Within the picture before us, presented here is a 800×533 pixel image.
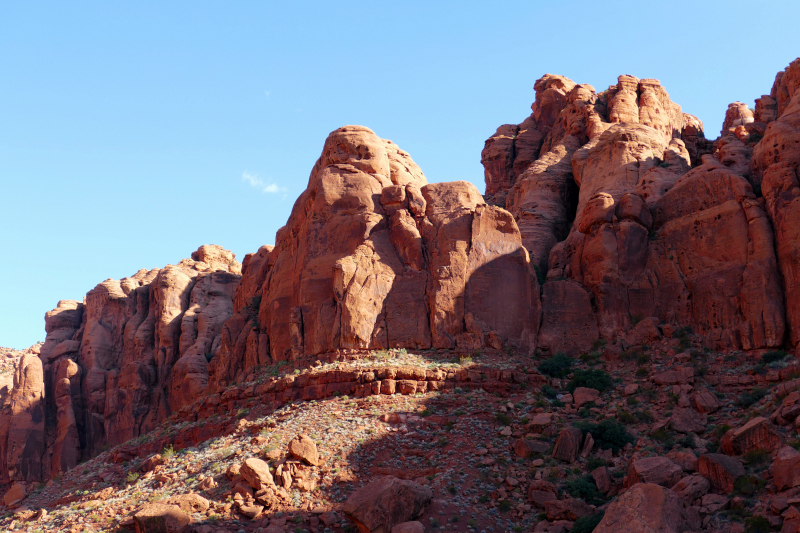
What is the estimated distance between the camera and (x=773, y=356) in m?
35.0

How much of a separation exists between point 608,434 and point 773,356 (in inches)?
390

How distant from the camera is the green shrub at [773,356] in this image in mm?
34812

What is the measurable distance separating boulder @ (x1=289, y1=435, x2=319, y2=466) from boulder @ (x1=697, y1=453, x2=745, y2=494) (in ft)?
44.5

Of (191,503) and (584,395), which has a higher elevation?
(584,395)

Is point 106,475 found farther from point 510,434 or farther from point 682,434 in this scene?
point 682,434

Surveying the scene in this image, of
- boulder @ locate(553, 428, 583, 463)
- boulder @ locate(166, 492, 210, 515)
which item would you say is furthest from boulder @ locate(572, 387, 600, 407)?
boulder @ locate(166, 492, 210, 515)

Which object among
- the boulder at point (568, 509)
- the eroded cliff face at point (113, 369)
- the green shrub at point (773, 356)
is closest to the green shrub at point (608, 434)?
the boulder at point (568, 509)

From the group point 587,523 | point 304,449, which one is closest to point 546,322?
point 304,449

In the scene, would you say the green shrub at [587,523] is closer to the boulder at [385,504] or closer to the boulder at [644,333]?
the boulder at [385,504]

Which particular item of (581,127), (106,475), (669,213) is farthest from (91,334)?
(669,213)

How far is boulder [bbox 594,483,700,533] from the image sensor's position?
72.0ft

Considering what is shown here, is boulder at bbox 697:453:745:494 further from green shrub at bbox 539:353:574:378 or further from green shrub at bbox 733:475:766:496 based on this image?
green shrub at bbox 539:353:574:378

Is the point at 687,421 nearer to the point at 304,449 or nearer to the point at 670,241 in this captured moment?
Answer: the point at 670,241

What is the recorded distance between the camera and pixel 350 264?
132ft
